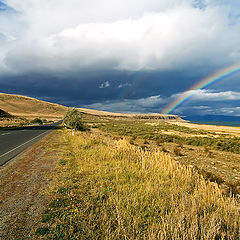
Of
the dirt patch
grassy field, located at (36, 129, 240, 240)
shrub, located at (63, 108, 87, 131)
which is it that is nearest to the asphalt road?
the dirt patch

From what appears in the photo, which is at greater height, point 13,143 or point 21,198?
point 21,198

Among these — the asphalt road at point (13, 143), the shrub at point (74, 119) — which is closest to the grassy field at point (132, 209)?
the asphalt road at point (13, 143)

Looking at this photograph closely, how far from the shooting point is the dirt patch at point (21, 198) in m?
3.68

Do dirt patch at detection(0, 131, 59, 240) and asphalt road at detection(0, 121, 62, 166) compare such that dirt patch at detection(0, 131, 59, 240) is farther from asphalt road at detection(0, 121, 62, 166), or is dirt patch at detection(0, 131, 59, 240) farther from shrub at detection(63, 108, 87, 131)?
shrub at detection(63, 108, 87, 131)

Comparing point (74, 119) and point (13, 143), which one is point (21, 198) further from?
point (74, 119)

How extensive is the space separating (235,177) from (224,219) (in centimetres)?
792

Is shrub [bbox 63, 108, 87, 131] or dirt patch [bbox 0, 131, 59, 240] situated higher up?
shrub [bbox 63, 108, 87, 131]

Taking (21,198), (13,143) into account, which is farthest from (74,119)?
(21,198)

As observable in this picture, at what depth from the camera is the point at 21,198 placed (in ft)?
16.7

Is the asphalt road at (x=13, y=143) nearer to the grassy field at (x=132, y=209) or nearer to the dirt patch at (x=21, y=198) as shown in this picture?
the dirt patch at (x=21, y=198)

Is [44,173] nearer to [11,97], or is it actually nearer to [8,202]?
[8,202]

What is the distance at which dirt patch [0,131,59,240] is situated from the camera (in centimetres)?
368

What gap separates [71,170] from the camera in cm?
780

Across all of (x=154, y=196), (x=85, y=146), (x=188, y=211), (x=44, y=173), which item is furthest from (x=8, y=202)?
(x=85, y=146)
